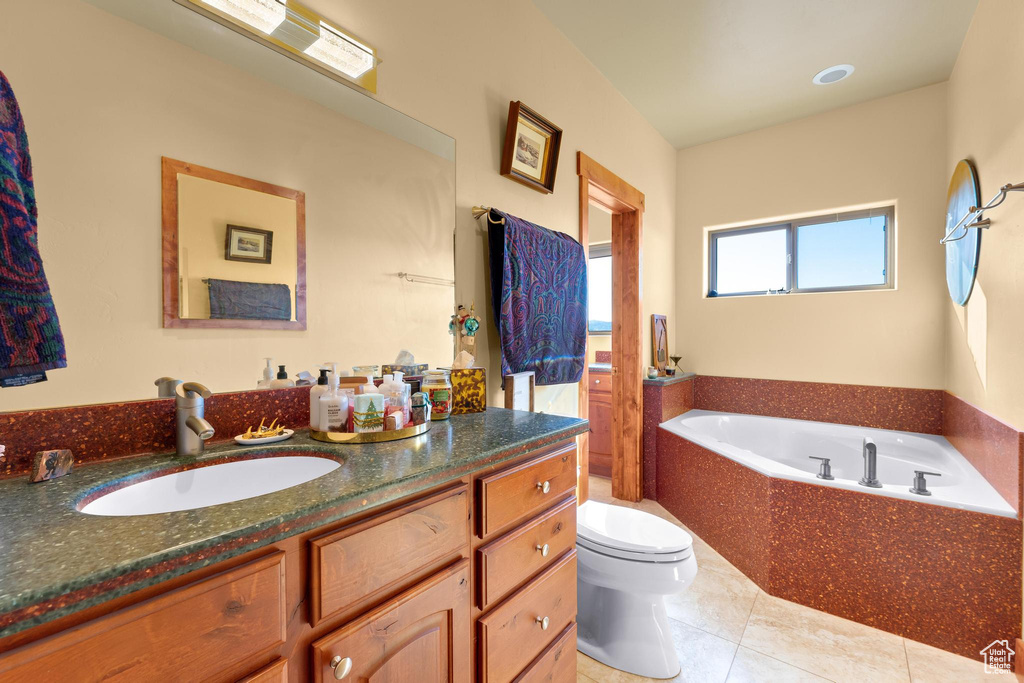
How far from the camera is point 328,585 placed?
0.66m

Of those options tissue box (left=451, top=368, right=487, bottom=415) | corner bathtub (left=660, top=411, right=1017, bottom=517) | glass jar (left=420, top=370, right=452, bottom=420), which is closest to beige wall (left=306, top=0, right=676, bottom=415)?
tissue box (left=451, top=368, right=487, bottom=415)

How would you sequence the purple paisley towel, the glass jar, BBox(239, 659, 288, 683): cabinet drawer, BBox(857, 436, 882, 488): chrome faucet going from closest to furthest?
BBox(239, 659, 288, 683): cabinet drawer
the glass jar
the purple paisley towel
BBox(857, 436, 882, 488): chrome faucet

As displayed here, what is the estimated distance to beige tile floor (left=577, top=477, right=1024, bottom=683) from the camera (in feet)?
4.96

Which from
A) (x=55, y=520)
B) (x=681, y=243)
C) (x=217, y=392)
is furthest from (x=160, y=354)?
(x=681, y=243)

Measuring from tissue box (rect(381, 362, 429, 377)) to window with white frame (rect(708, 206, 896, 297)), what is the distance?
274 cm

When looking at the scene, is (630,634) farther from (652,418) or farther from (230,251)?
(230,251)

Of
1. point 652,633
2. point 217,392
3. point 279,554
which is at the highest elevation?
point 217,392

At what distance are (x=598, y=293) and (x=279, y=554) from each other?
373 cm

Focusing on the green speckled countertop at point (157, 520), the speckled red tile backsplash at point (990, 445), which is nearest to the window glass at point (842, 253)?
the speckled red tile backsplash at point (990, 445)

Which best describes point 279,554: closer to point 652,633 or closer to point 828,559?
point 652,633

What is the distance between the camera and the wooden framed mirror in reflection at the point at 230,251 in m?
0.94

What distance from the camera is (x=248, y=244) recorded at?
1056 millimetres

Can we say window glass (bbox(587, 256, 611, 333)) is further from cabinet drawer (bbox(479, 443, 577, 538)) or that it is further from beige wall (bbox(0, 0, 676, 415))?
cabinet drawer (bbox(479, 443, 577, 538))

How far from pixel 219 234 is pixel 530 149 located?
51.8 inches
